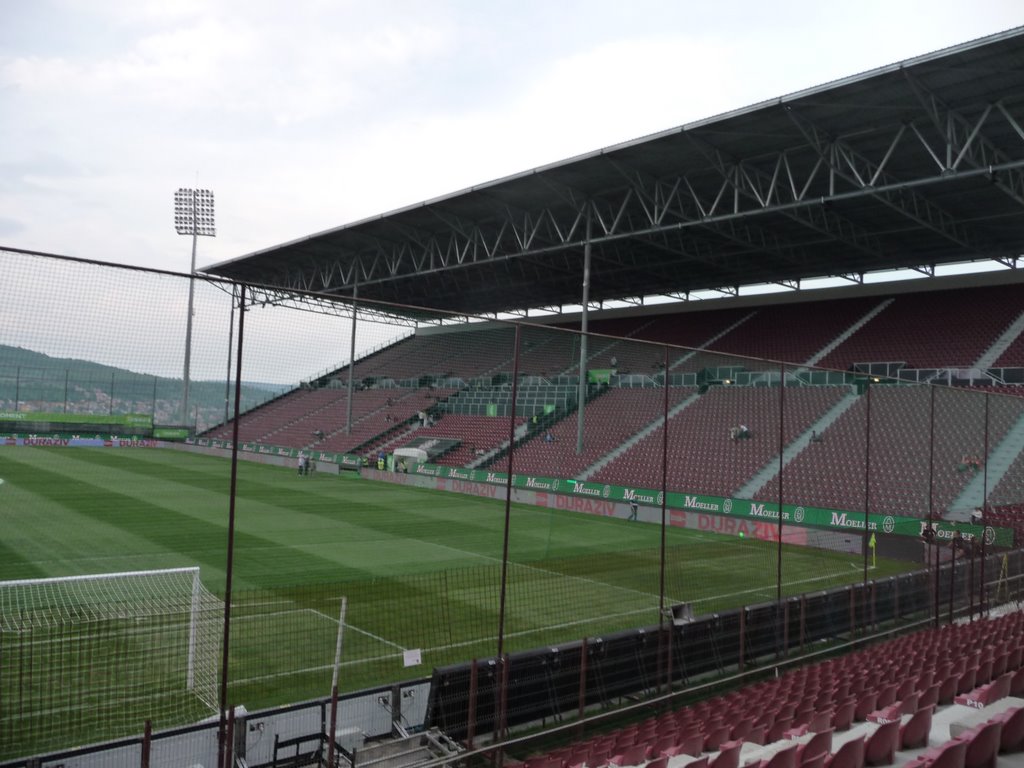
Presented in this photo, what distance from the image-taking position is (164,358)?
6.73m

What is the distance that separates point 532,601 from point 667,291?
31.0m

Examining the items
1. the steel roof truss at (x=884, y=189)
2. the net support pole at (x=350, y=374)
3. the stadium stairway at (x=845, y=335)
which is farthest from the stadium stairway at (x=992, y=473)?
the net support pole at (x=350, y=374)

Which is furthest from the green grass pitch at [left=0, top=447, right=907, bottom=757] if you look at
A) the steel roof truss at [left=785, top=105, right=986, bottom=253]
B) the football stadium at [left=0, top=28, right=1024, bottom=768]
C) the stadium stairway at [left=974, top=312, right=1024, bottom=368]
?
the stadium stairway at [left=974, top=312, right=1024, bottom=368]

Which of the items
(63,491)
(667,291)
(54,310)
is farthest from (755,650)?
(667,291)

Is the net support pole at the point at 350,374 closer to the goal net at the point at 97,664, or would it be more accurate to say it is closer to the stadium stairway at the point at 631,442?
the goal net at the point at 97,664

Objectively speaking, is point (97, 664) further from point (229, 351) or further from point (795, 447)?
point (795, 447)

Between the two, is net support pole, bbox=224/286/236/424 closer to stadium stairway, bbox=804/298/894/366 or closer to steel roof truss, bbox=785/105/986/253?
steel roof truss, bbox=785/105/986/253

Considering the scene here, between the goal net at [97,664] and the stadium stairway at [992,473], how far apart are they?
18.5 meters

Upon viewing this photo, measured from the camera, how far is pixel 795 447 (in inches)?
975

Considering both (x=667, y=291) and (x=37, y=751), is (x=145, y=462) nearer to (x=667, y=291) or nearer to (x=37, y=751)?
(x=667, y=291)

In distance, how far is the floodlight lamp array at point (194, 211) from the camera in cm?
5403

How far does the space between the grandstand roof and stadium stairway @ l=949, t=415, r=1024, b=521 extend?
23.2 ft

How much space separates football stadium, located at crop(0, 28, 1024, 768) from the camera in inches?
277

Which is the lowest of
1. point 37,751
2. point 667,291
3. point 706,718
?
point 37,751
